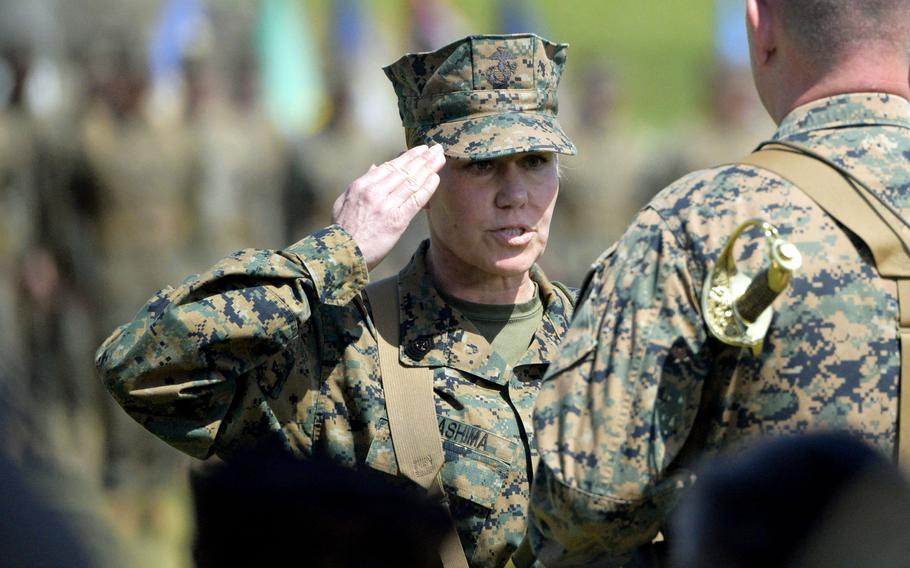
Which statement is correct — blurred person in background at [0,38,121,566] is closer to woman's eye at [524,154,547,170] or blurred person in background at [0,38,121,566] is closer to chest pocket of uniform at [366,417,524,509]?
woman's eye at [524,154,547,170]

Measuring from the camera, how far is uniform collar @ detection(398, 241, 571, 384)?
4.49 m

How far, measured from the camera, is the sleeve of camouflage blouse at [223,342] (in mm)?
4086

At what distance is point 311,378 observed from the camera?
4363 millimetres

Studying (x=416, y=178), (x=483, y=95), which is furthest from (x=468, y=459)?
(x=483, y=95)

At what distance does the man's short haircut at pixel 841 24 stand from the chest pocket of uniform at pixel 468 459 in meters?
1.51

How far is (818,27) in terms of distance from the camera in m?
Answer: 3.27

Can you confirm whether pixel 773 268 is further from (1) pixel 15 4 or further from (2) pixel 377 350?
A: (1) pixel 15 4

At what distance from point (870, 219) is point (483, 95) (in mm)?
1756

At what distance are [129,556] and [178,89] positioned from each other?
1012cm

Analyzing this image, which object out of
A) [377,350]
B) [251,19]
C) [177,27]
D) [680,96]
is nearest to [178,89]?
[177,27]

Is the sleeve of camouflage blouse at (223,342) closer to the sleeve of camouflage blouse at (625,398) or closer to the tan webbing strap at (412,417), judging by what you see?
the tan webbing strap at (412,417)

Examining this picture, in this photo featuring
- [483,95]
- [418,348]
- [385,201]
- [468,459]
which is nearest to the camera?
[468,459]

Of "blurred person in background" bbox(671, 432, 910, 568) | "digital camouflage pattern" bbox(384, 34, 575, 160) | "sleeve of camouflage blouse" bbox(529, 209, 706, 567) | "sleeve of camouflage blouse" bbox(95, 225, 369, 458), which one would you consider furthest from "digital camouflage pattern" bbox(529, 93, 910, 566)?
"digital camouflage pattern" bbox(384, 34, 575, 160)

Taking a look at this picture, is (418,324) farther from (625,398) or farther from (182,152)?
(182,152)
